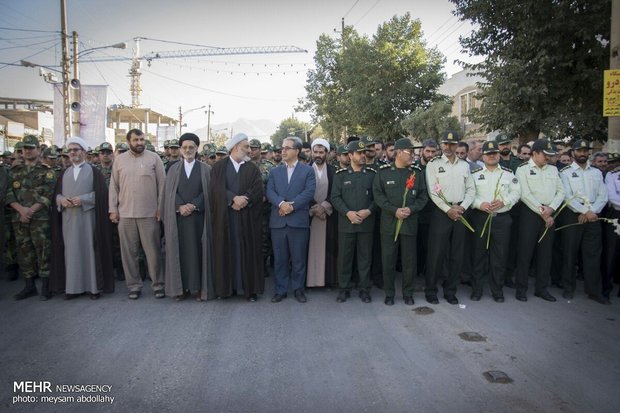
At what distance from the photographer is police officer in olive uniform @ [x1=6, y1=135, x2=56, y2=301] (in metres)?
6.12

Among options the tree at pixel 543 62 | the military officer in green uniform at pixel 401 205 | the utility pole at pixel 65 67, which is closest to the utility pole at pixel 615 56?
the tree at pixel 543 62

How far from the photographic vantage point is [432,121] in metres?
19.4

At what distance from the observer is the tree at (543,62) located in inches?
396

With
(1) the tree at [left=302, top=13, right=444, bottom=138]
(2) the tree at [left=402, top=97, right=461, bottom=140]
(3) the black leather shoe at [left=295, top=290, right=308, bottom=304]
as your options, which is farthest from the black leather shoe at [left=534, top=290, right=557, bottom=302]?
(1) the tree at [left=302, top=13, right=444, bottom=138]

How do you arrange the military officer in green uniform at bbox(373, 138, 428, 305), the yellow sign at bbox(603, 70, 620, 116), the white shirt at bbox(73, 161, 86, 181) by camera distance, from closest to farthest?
the military officer in green uniform at bbox(373, 138, 428, 305) → the white shirt at bbox(73, 161, 86, 181) → the yellow sign at bbox(603, 70, 620, 116)

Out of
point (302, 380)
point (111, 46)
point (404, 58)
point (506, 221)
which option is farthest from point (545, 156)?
point (111, 46)

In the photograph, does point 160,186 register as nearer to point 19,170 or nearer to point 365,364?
point 19,170

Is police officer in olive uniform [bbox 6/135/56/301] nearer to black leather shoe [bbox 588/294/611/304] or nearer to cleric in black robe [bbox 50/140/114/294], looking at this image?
cleric in black robe [bbox 50/140/114/294]

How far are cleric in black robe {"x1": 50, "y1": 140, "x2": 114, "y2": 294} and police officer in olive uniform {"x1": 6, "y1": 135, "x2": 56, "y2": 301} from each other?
0.12m

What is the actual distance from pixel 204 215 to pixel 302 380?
3.07 metres

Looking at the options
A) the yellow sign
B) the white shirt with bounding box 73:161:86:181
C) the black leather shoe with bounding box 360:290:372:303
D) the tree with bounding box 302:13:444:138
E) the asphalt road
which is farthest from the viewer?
the tree with bounding box 302:13:444:138

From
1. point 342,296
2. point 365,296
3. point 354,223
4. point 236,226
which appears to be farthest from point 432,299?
point 236,226

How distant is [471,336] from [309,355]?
1802 millimetres

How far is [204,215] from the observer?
6.11m
